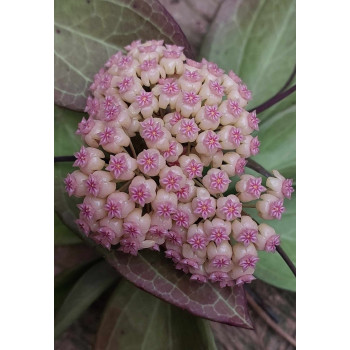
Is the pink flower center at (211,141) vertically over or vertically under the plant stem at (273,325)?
over

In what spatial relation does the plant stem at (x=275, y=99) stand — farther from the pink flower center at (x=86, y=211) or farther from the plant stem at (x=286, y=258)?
the pink flower center at (x=86, y=211)

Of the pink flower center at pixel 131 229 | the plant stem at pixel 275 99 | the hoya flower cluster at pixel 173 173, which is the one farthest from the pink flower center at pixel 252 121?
the pink flower center at pixel 131 229

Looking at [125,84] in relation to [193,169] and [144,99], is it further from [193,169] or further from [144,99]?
[193,169]

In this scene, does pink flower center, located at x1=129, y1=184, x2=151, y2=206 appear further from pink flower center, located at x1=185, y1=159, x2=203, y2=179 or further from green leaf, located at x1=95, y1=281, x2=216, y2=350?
green leaf, located at x1=95, y1=281, x2=216, y2=350

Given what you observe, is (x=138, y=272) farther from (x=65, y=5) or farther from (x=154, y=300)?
(x=65, y=5)

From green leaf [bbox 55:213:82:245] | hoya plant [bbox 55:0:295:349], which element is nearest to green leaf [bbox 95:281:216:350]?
hoya plant [bbox 55:0:295:349]

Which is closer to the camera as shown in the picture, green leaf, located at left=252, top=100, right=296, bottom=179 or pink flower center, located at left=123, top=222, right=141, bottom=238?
pink flower center, located at left=123, top=222, right=141, bottom=238

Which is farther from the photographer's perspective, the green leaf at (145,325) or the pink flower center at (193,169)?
the green leaf at (145,325)

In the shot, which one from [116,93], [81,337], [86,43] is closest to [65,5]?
[86,43]
